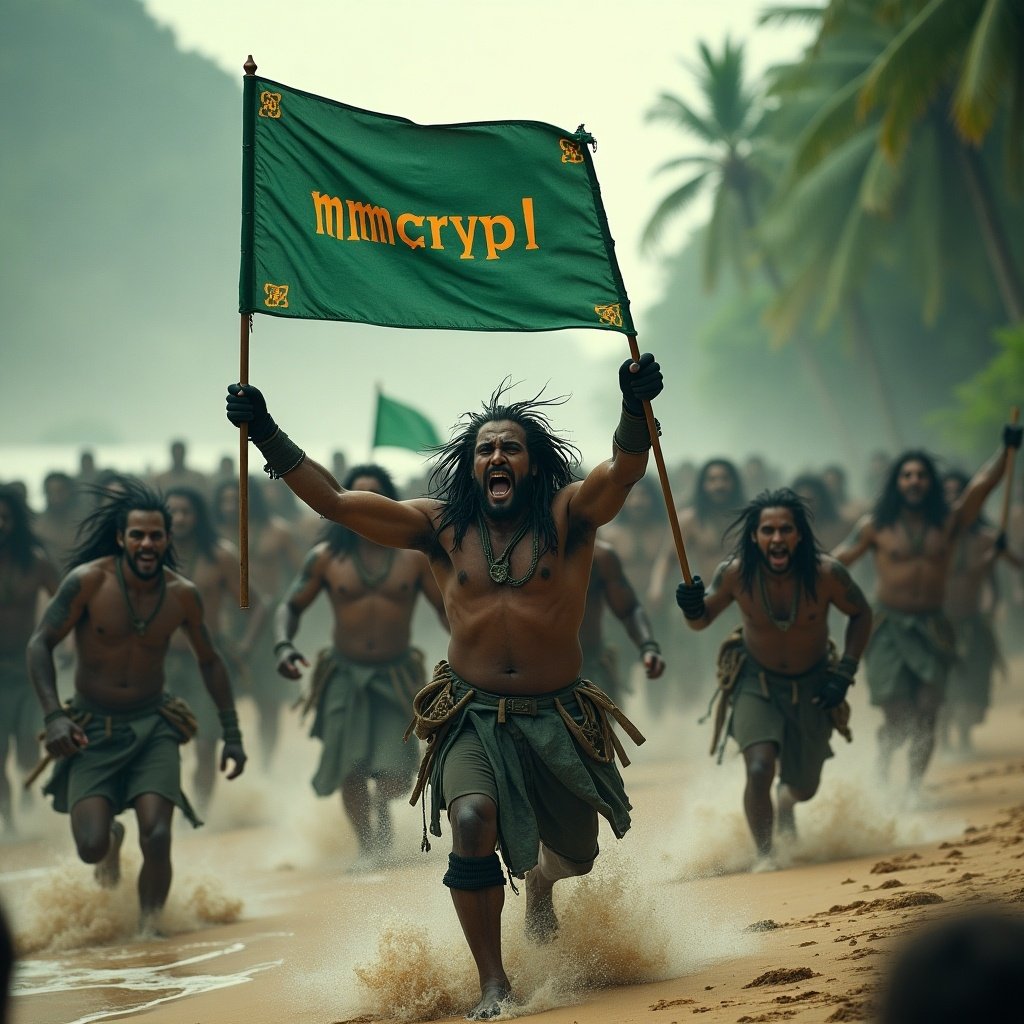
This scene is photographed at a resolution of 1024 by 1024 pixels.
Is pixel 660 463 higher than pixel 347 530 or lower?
lower

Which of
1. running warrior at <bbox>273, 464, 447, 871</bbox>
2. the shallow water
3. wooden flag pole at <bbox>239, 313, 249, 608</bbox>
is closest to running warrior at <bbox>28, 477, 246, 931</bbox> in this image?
the shallow water

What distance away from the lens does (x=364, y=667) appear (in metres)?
9.13

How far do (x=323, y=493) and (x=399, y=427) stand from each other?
799 cm

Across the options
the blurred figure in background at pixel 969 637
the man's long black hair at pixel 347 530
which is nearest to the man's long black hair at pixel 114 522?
the man's long black hair at pixel 347 530

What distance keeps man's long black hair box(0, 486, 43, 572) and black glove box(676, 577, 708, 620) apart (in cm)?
550

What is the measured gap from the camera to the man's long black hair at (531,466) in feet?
18.4

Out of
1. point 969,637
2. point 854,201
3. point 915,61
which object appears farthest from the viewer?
point 854,201

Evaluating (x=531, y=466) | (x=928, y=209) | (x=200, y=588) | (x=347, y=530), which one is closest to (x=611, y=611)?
(x=347, y=530)

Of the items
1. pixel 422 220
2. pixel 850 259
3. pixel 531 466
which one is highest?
pixel 850 259

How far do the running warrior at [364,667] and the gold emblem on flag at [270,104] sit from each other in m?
3.41

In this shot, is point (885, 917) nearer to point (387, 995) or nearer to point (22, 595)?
point (387, 995)

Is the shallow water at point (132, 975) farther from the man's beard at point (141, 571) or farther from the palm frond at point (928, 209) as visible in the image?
the palm frond at point (928, 209)

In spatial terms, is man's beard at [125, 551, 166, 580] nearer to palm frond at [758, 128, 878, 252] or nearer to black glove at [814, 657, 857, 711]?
black glove at [814, 657, 857, 711]

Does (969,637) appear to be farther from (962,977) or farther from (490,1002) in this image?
(962,977)
